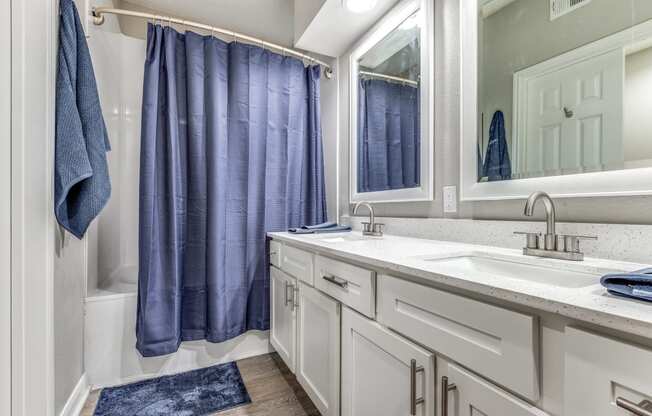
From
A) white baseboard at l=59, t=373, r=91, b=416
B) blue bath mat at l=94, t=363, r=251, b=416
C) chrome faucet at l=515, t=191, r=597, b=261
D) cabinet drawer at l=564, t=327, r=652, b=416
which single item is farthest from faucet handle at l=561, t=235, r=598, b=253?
white baseboard at l=59, t=373, r=91, b=416

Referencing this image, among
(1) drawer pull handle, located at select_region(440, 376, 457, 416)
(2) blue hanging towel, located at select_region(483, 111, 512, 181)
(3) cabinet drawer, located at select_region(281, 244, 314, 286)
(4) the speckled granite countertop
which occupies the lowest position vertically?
(1) drawer pull handle, located at select_region(440, 376, 457, 416)

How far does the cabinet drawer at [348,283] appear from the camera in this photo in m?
0.91

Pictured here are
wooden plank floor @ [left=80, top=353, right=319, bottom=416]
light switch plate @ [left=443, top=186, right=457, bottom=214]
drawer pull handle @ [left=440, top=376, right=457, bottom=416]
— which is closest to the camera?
drawer pull handle @ [left=440, top=376, right=457, bottom=416]

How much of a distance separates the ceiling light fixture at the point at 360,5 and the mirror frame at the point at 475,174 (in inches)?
20.2

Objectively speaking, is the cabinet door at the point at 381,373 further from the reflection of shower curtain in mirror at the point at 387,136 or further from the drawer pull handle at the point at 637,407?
the reflection of shower curtain in mirror at the point at 387,136

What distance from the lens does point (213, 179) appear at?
1708 mm

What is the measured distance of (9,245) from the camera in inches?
34.5

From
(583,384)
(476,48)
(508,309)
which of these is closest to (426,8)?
(476,48)

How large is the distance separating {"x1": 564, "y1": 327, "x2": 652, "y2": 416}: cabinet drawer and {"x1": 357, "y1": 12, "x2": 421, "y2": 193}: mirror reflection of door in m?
1.05

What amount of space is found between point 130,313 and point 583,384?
1.91 m

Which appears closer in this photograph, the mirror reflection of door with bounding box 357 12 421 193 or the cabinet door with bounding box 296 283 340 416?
the cabinet door with bounding box 296 283 340 416

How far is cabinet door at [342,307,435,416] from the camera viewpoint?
72 centimetres

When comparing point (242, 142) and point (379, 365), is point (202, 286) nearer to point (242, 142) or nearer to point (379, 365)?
point (242, 142)

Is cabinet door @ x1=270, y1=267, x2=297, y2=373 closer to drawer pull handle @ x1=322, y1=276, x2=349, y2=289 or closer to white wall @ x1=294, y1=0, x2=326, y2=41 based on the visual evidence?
drawer pull handle @ x1=322, y1=276, x2=349, y2=289
